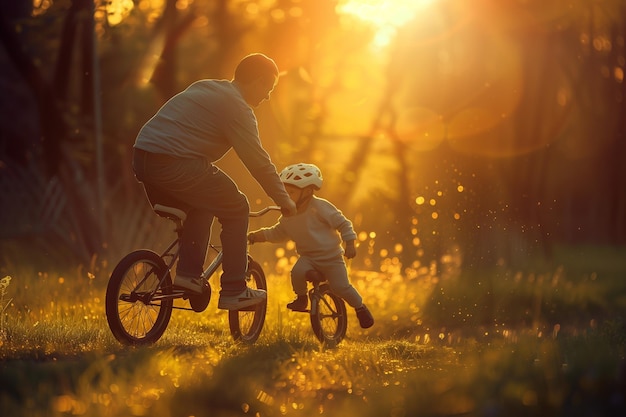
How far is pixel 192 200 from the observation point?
6945 mm

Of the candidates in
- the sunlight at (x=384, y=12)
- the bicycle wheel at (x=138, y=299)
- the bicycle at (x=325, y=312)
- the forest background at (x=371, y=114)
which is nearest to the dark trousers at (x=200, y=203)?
the bicycle wheel at (x=138, y=299)

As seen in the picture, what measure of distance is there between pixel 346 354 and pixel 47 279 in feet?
17.0

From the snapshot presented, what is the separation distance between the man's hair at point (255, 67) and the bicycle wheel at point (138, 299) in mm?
1432

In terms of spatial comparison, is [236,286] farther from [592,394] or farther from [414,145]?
[414,145]

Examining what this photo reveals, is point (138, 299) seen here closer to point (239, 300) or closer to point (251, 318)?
point (239, 300)

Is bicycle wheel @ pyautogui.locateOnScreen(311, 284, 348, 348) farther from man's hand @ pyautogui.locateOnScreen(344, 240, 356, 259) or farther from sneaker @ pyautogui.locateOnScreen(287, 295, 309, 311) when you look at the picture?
man's hand @ pyautogui.locateOnScreen(344, 240, 356, 259)

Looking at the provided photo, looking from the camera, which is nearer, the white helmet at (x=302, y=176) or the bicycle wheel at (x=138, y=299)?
the bicycle wheel at (x=138, y=299)

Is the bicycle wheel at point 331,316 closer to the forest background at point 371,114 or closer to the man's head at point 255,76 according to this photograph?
the man's head at point 255,76

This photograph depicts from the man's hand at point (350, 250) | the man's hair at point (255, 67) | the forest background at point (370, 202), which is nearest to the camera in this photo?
the forest background at point (370, 202)

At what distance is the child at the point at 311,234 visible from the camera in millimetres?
7711

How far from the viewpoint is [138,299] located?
270 inches

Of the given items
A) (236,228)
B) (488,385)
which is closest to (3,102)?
(236,228)

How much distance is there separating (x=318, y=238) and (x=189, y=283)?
47.1 inches

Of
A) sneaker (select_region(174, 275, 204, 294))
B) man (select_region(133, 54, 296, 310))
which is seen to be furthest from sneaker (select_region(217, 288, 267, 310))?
sneaker (select_region(174, 275, 204, 294))
